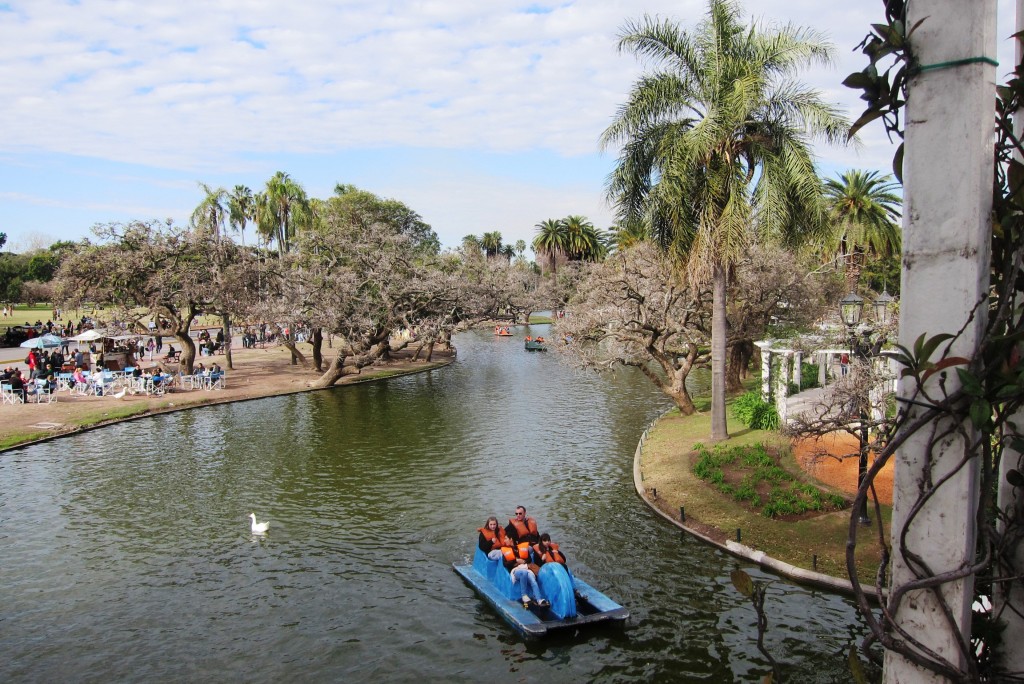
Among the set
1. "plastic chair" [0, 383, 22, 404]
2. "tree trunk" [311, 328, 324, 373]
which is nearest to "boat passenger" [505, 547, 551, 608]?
"plastic chair" [0, 383, 22, 404]

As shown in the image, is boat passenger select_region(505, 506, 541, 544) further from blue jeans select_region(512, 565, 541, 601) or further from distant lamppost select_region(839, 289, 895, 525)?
distant lamppost select_region(839, 289, 895, 525)

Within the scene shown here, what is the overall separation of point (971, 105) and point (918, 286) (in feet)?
2.49

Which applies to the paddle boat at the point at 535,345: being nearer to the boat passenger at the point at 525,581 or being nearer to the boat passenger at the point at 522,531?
the boat passenger at the point at 522,531

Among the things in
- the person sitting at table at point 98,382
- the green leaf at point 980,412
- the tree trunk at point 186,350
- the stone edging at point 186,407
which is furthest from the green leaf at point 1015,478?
the tree trunk at point 186,350

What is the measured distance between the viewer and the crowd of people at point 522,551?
13445 millimetres

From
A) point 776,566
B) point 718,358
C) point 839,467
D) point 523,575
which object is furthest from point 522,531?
point 718,358

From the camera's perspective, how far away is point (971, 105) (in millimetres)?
3082

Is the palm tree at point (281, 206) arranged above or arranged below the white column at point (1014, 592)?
above

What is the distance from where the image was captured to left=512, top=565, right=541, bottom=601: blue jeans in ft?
43.8

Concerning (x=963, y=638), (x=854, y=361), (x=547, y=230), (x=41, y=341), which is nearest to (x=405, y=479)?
(x=854, y=361)

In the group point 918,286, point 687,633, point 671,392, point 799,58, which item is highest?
point 799,58

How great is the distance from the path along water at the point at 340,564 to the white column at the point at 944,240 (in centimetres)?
957

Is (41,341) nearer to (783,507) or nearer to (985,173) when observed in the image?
(783,507)

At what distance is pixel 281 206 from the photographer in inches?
2987
